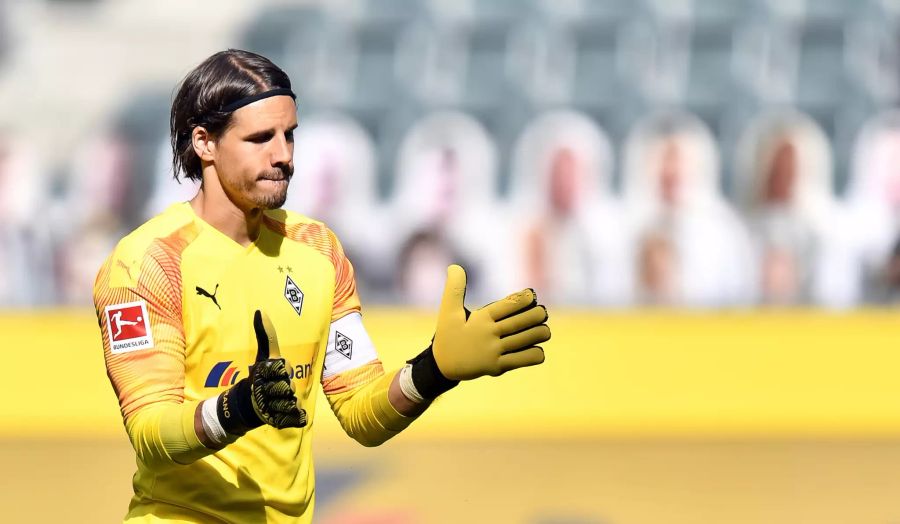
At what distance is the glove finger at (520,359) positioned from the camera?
3729 mm

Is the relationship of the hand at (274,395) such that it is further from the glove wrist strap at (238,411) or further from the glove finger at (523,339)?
the glove finger at (523,339)

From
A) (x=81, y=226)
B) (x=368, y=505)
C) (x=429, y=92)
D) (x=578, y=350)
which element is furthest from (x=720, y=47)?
(x=368, y=505)

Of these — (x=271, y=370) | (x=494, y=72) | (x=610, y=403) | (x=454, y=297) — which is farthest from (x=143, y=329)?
(x=494, y=72)

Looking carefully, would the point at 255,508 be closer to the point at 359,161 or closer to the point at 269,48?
the point at 359,161

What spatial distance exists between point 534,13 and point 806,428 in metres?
5.16

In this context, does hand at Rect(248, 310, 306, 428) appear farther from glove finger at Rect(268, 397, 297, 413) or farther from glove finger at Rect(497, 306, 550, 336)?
glove finger at Rect(497, 306, 550, 336)

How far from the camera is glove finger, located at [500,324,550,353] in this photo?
147 inches

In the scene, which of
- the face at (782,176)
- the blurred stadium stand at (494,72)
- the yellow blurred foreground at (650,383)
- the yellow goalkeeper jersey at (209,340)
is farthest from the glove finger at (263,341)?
the face at (782,176)

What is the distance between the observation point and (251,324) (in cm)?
384

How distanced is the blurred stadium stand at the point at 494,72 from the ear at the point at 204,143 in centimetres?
885

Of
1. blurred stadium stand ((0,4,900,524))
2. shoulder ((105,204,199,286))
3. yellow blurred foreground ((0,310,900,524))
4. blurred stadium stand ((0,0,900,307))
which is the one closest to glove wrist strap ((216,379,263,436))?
shoulder ((105,204,199,286))

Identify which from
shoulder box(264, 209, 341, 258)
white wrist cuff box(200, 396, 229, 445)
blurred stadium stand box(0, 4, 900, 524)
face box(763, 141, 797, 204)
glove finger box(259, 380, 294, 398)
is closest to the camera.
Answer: glove finger box(259, 380, 294, 398)

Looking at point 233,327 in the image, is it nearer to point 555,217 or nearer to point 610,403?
point 610,403

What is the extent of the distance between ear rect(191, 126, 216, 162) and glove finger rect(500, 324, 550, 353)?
936 millimetres
